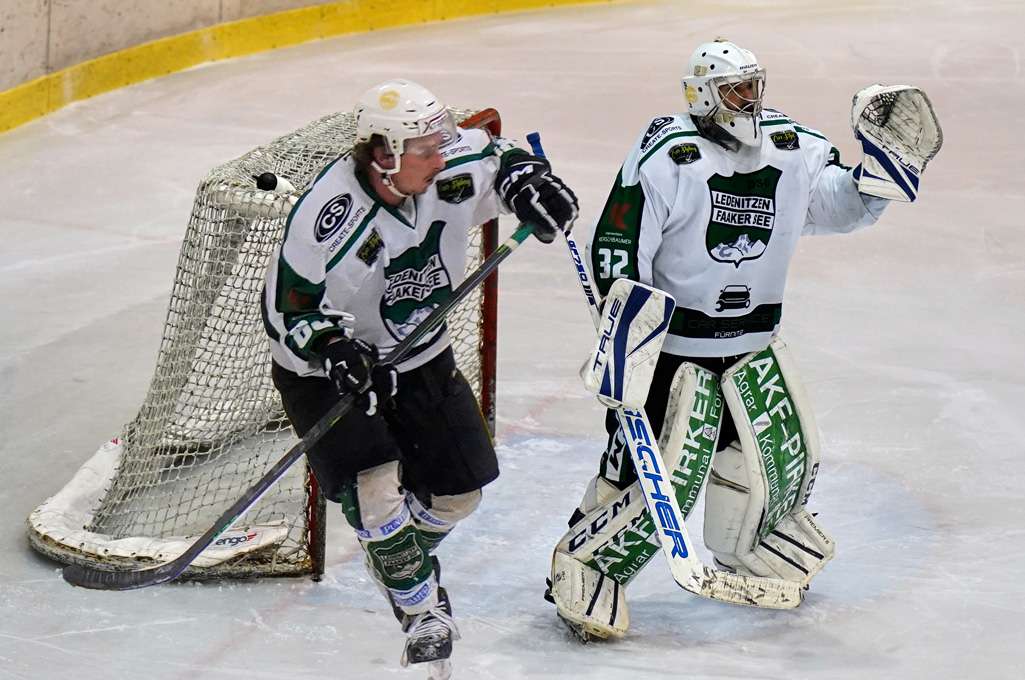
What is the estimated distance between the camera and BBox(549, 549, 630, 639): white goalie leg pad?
333 centimetres

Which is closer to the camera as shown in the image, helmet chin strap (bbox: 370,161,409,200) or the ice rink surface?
helmet chin strap (bbox: 370,161,409,200)

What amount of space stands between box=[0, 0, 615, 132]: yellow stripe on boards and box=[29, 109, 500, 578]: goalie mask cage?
330cm

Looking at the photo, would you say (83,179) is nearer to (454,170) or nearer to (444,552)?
(444,552)

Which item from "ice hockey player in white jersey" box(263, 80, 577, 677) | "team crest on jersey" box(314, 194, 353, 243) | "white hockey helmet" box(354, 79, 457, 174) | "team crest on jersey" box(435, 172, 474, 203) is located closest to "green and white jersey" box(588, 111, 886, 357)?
"ice hockey player in white jersey" box(263, 80, 577, 677)

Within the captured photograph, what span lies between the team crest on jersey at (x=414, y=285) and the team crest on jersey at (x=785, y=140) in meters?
0.70

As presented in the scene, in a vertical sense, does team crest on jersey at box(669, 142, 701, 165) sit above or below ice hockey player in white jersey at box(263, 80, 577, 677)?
above

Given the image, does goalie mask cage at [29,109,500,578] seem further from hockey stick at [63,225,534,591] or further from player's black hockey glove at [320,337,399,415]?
player's black hockey glove at [320,337,399,415]

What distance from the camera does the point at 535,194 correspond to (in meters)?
3.16

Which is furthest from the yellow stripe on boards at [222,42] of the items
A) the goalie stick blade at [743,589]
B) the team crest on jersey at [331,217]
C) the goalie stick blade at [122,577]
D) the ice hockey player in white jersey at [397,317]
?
the goalie stick blade at [743,589]

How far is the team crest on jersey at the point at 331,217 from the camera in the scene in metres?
2.98

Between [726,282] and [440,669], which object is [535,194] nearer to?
[726,282]

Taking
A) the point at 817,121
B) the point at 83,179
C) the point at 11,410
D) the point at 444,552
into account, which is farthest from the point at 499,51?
the point at 444,552

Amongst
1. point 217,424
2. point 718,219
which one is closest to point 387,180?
point 718,219

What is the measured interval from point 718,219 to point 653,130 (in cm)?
23
